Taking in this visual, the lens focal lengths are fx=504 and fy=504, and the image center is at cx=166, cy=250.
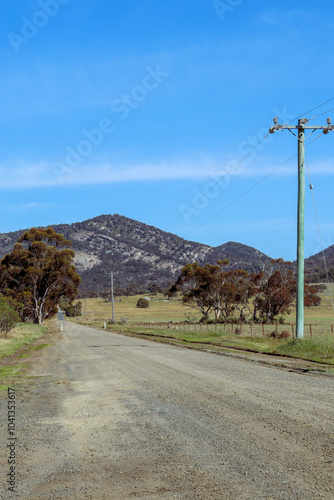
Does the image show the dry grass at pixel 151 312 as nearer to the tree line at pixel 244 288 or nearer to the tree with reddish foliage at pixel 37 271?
the tree line at pixel 244 288

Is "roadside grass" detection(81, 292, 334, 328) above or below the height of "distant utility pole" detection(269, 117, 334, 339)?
below

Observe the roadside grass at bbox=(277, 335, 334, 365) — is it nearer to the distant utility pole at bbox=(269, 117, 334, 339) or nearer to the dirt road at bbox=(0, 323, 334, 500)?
the distant utility pole at bbox=(269, 117, 334, 339)

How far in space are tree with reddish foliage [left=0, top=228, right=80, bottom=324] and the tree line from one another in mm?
14488

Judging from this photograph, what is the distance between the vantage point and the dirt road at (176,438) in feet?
16.6

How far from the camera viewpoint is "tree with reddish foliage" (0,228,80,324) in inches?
2437

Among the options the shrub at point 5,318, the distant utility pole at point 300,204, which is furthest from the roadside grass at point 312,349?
the shrub at point 5,318

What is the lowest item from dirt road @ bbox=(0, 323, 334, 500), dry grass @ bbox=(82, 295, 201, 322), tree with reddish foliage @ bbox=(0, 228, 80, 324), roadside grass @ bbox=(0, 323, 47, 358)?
dry grass @ bbox=(82, 295, 201, 322)

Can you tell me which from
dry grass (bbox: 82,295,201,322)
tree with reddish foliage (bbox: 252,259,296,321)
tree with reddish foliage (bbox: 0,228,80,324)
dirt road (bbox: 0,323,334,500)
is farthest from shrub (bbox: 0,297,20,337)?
dry grass (bbox: 82,295,201,322)

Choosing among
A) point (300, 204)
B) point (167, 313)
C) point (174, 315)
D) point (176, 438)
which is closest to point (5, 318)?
point (300, 204)

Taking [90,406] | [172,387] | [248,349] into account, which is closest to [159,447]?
[90,406]

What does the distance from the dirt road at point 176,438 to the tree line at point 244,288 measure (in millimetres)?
52270

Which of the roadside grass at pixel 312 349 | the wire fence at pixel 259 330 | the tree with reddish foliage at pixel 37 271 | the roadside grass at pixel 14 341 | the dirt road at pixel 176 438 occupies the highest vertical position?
the tree with reddish foliage at pixel 37 271

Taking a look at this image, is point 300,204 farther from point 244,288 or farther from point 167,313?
point 167,313

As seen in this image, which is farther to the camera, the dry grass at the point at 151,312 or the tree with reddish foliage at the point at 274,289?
the dry grass at the point at 151,312
